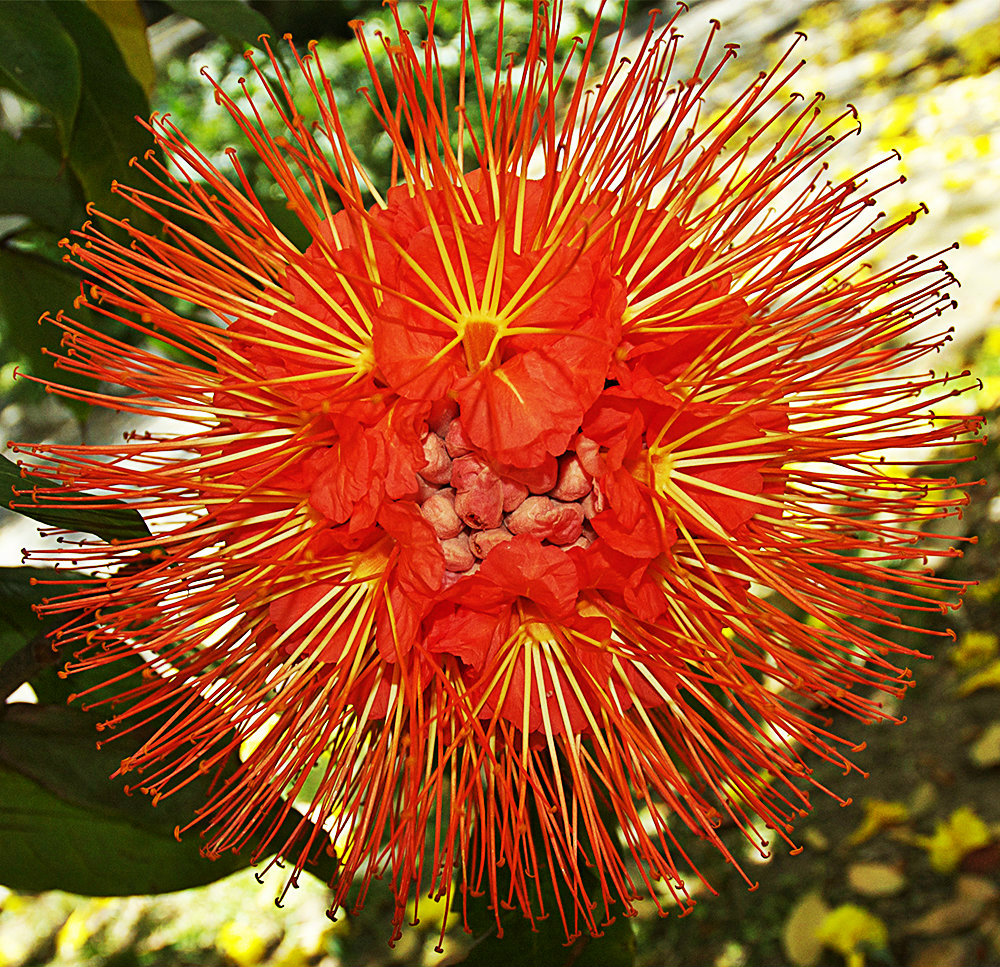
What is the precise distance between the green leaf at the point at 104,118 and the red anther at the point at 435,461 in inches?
19.5

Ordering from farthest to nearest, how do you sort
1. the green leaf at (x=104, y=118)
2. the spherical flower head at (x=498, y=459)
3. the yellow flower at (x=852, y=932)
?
1. the yellow flower at (x=852, y=932)
2. the green leaf at (x=104, y=118)
3. the spherical flower head at (x=498, y=459)

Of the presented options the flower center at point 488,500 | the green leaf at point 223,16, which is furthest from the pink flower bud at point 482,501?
the green leaf at point 223,16

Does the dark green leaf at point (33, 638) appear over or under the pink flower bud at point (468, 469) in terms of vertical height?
under

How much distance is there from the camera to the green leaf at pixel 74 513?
66cm

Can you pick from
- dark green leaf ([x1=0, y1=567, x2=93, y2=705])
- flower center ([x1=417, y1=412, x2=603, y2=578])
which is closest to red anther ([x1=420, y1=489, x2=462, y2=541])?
flower center ([x1=417, y1=412, x2=603, y2=578])

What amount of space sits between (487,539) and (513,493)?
40 millimetres

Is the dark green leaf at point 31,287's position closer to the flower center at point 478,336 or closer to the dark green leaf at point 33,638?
the dark green leaf at point 33,638

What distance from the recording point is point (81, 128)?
0.90 m

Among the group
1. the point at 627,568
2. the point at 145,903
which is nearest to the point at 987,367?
the point at 627,568

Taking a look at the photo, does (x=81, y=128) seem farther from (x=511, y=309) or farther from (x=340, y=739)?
(x=340, y=739)

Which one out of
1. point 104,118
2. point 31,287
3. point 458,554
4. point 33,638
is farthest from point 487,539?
point 31,287

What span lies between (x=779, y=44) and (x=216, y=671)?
3158 millimetres

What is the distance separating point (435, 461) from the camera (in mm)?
642

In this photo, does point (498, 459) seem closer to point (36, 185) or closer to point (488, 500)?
point (488, 500)
